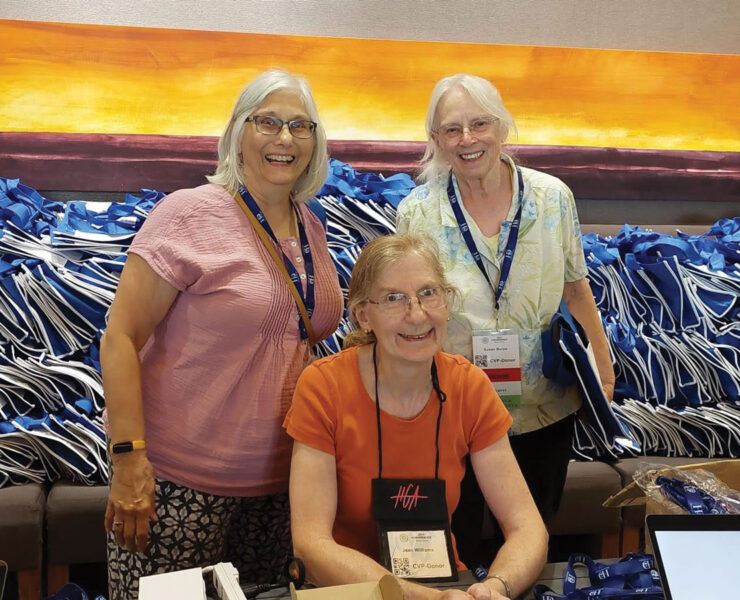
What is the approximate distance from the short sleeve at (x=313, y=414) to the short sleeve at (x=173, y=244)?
1.04 ft

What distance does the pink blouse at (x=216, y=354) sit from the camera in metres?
1.67

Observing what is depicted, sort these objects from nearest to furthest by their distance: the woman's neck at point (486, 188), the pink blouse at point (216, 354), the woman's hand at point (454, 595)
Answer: the woman's hand at point (454, 595), the pink blouse at point (216, 354), the woman's neck at point (486, 188)

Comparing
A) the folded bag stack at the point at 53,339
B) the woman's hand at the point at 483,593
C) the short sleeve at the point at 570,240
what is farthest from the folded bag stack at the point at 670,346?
the folded bag stack at the point at 53,339

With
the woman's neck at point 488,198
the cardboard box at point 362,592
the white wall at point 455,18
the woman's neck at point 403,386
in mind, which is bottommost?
the cardboard box at point 362,592

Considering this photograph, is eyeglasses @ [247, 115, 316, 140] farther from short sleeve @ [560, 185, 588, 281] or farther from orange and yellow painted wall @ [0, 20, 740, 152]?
orange and yellow painted wall @ [0, 20, 740, 152]

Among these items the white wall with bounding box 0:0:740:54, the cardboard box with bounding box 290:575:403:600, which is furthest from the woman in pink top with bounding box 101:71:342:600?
the white wall with bounding box 0:0:740:54

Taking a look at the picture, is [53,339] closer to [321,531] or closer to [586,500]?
[321,531]

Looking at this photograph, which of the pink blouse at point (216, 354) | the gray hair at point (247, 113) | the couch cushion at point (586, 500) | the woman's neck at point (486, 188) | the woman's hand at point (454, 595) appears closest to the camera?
the woman's hand at point (454, 595)

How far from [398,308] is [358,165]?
6.21ft

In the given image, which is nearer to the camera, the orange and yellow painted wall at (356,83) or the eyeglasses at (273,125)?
the eyeglasses at (273,125)

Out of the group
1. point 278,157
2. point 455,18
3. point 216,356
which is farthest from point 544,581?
point 455,18

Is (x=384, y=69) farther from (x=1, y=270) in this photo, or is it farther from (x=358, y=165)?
(x=1, y=270)

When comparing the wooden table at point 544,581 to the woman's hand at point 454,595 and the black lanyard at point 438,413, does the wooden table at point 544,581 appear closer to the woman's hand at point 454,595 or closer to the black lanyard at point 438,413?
the woman's hand at point 454,595

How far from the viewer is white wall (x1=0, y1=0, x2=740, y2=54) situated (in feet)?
10.8
